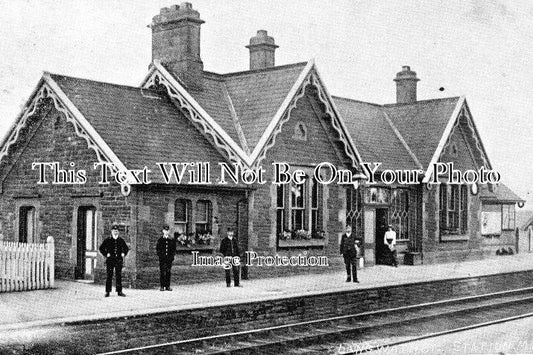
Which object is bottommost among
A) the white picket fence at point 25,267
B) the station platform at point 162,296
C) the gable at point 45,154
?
the station platform at point 162,296

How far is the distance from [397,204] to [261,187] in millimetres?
8351

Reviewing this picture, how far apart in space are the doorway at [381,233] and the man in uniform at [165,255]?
1137 cm

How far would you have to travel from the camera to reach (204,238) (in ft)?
70.5

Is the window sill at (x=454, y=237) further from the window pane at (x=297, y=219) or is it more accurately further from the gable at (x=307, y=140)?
the window pane at (x=297, y=219)

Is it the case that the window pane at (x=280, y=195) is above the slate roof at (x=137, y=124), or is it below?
below

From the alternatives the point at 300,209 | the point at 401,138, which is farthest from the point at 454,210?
the point at 300,209

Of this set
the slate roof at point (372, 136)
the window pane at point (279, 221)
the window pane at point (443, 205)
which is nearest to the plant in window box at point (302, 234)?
the window pane at point (279, 221)

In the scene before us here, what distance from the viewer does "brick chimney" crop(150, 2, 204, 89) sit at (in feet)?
81.5

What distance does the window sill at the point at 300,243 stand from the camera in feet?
77.6

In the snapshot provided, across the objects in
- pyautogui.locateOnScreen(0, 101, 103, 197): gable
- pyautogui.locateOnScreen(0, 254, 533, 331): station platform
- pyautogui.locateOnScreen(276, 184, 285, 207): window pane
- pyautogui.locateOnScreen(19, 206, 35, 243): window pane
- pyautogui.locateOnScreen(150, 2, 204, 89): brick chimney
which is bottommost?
pyautogui.locateOnScreen(0, 254, 533, 331): station platform

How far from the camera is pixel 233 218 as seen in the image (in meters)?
22.3

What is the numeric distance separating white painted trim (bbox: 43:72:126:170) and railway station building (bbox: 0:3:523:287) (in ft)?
0.14

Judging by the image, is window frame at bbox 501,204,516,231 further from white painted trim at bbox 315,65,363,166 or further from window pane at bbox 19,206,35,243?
window pane at bbox 19,206,35,243

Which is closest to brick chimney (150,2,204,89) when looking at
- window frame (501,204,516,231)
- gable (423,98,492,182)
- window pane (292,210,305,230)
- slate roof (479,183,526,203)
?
window pane (292,210,305,230)
